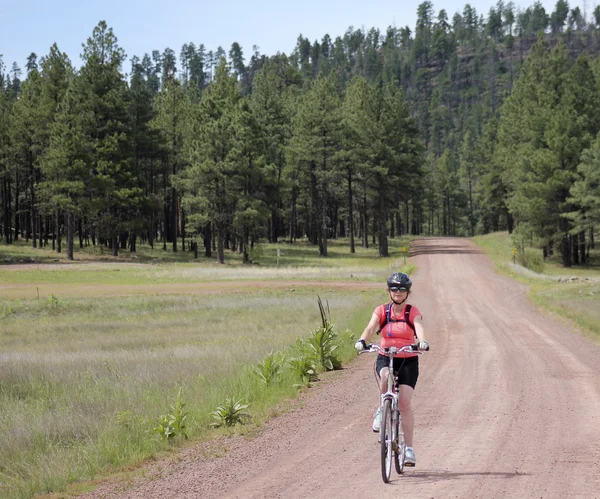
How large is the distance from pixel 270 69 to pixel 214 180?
6164 cm

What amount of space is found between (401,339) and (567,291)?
2896 centimetres

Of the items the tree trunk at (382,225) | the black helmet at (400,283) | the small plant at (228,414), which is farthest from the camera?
the tree trunk at (382,225)

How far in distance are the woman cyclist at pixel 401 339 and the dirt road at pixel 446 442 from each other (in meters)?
0.69

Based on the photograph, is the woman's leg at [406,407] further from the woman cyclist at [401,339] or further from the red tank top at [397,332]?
the red tank top at [397,332]

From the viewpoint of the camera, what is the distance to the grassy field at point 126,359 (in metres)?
9.62

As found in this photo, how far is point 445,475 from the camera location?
7.62 meters

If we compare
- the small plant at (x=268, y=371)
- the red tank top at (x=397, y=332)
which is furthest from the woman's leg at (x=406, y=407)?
the small plant at (x=268, y=371)

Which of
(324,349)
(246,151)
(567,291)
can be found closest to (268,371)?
(324,349)

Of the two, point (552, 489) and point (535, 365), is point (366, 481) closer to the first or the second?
point (552, 489)

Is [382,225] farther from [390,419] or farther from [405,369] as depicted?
[390,419]

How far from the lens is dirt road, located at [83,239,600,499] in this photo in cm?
738

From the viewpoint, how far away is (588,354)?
1697 centimetres

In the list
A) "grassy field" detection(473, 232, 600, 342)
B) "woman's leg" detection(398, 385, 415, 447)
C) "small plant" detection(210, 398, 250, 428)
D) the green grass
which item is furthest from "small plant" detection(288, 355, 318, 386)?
the green grass

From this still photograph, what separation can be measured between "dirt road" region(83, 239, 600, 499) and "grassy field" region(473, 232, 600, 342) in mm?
5937
